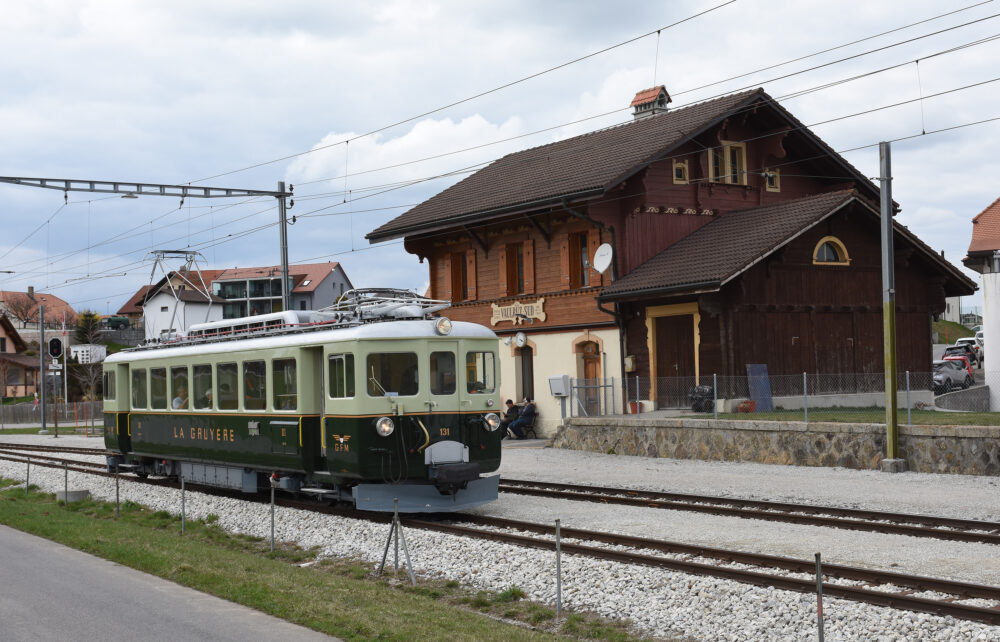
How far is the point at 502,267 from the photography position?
32.7m

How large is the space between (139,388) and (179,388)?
2421 millimetres

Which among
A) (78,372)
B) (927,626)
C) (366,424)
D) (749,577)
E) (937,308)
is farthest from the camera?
(78,372)

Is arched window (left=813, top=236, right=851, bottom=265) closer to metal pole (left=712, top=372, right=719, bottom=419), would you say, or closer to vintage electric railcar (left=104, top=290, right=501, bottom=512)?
metal pole (left=712, top=372, right=719, bottom=419)

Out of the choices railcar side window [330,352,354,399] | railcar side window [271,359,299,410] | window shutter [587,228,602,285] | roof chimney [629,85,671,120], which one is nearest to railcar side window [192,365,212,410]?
railcar side window [271,359,299,410]

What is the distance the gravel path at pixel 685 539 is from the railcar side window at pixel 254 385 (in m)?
1.65

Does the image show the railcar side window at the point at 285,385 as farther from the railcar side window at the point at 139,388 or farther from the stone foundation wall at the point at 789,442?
the stone foundation wall at the point at 789,442

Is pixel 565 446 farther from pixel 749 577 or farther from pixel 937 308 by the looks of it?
pixel 749 577

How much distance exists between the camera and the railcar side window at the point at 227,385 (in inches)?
673

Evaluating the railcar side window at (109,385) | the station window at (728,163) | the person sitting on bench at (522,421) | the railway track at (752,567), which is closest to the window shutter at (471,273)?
the person sitting on bench at (522,421)

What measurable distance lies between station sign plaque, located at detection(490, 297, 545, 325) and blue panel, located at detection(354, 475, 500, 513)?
16.1 metres

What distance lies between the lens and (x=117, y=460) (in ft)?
76.6

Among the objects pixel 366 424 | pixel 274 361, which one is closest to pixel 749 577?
pixel 366 424

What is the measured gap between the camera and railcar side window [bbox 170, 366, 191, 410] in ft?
62.3

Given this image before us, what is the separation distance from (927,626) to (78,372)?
77937 millimetres
